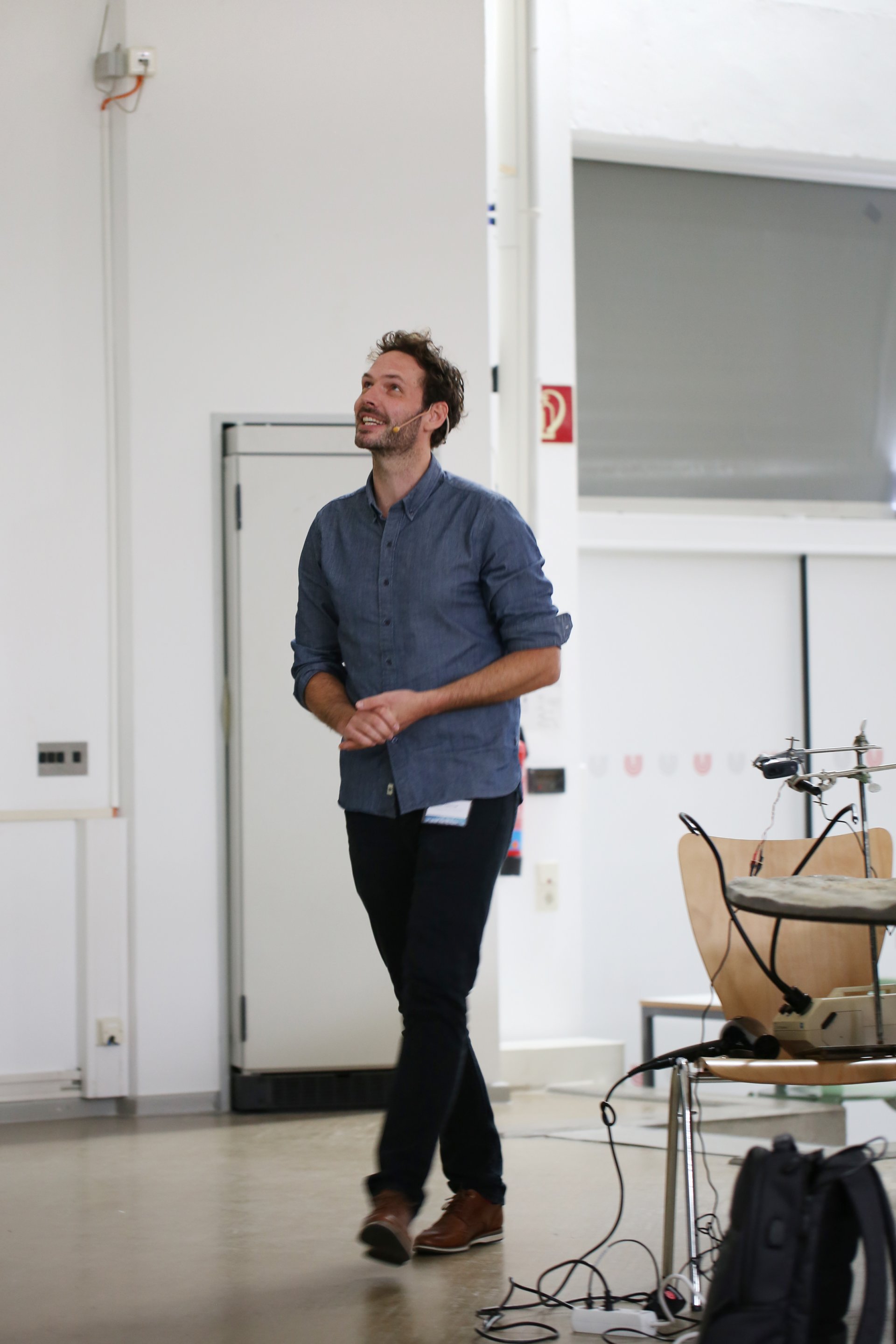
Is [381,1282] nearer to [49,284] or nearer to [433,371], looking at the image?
[433,371]

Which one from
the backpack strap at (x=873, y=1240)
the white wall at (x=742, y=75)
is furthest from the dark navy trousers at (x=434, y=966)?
the white wall at (x=742, y=75)

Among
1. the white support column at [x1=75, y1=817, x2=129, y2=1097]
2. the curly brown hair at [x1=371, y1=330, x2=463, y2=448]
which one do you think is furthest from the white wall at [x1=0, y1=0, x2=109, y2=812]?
the curly brown hair at [x1=371, y1=330, x2=463, y2=448]

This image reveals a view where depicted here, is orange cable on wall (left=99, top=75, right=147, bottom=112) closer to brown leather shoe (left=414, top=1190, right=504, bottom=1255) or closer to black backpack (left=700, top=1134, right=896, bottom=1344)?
brown leather shoe (left=414, top=1190, right=504, bottom=1255)

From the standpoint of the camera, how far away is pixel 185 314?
419 centimetres

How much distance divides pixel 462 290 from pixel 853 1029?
2.79m

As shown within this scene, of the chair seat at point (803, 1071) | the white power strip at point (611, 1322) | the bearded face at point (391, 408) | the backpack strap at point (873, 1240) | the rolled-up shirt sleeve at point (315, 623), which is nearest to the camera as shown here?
the backpack strap at point (873, 1240)

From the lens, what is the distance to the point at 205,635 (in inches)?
165

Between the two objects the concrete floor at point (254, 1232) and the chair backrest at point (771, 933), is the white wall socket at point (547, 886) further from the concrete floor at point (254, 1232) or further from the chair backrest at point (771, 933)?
the chair backrest at point (771, 933)

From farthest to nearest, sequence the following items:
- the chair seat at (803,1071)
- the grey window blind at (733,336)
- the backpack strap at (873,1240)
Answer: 1. the grey window blind at (733,336)
2. the chair seat at (803,1071)
3. the backpack strap at (873,1240)

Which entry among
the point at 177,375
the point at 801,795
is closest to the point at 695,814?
the point at 801,795

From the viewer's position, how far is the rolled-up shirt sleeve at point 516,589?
2426 millimetres

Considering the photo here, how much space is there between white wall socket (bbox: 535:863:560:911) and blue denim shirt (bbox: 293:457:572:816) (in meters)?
2.56

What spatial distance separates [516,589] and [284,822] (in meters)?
1.87

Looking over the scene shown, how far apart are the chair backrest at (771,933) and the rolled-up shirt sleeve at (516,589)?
46 cm
